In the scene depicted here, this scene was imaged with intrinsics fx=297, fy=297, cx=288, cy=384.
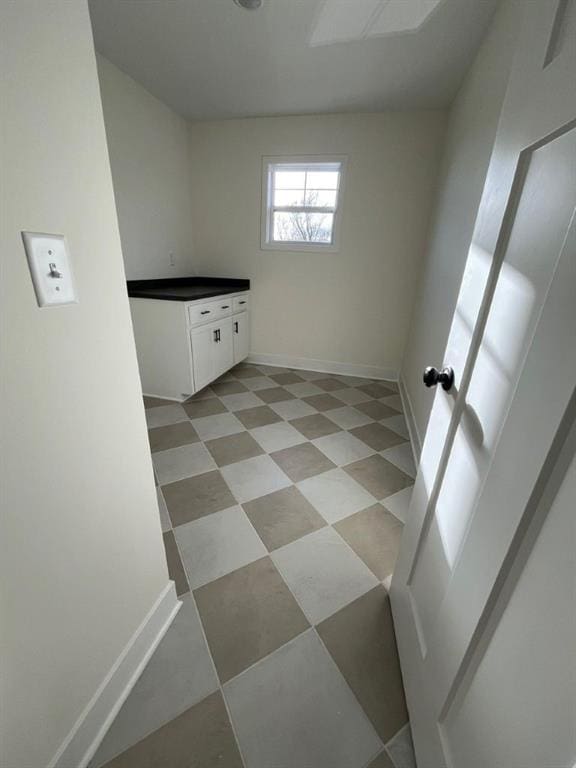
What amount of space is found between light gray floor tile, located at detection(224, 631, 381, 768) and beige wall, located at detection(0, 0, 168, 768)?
0.44m

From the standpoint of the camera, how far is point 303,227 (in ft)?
10.4

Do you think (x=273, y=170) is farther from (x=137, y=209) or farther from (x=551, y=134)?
(x=551, y=134)

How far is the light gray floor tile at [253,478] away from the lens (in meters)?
1.71

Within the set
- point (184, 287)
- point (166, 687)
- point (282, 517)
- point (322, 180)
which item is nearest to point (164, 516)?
point (282, 517)

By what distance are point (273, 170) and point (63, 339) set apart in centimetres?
324

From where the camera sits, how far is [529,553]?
0.47 metres

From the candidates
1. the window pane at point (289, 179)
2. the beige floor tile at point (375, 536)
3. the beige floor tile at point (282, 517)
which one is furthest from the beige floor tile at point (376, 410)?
the window pane at point (289, 179)

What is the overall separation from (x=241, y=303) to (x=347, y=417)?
67.6 inches

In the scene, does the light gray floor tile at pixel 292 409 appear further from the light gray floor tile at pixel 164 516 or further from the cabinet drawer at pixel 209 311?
the light gray floor tile at pixel 164 516

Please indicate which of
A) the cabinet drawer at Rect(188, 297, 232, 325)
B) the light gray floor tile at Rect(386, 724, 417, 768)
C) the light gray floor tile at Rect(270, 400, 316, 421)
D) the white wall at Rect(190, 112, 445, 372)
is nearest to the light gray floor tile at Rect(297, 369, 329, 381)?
the white wall at Rect(190, 112, 445, 372)

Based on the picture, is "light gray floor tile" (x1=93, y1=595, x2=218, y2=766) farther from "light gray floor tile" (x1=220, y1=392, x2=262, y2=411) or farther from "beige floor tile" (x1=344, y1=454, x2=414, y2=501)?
"light gray floor tile" (x1=220, y1=392, x2=262, y2=411)

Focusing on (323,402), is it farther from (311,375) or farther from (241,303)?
(241,303)

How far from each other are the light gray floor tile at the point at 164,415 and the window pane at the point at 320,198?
8.00 ft

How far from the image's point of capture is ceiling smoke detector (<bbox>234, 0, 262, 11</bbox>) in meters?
1.54
